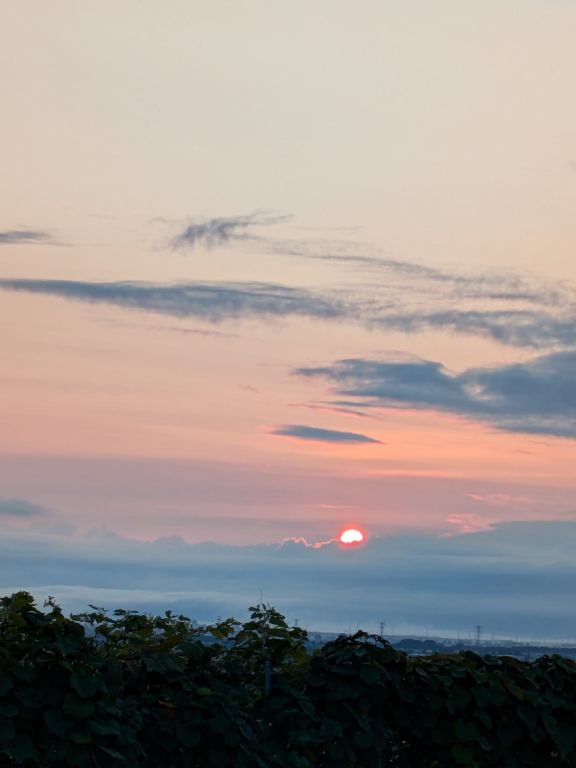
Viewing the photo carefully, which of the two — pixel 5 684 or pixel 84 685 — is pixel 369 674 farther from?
pixel 5 684

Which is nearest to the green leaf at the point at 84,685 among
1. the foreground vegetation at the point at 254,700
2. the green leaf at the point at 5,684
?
the foreground vegetation at the point at 254,700

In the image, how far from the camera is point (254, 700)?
10.9m

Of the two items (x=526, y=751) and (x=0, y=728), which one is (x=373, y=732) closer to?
(x=526, y=751)

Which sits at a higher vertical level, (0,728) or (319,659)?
(319,659)

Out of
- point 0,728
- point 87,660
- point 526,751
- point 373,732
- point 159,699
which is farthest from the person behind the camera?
point 526,751

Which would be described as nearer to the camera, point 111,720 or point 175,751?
point 111,720

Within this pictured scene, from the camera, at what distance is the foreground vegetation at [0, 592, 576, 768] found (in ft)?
30.1

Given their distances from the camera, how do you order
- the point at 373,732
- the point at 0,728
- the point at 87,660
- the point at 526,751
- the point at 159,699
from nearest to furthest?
the point at 0,728 < the point at 87,660 < the point at 159,699 < the point at 373,732 < the point at 526,751

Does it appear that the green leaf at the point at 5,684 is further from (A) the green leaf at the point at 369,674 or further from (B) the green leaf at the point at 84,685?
(A) the green leaf at the point at 369,674

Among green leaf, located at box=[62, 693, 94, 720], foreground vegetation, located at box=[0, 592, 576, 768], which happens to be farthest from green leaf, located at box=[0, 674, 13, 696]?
green leaf, located at box=[62, 693, 94, 720]

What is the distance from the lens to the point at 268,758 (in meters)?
10.6

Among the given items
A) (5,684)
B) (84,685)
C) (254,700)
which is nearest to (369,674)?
(254,700)

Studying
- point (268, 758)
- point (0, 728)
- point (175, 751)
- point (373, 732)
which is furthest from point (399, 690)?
point (0, 728)

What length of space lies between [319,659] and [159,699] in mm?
1930
